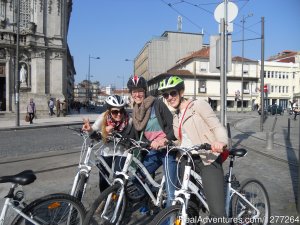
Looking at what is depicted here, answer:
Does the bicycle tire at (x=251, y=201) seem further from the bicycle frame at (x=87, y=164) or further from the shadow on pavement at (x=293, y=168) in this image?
the shadow on pavement at (x=293, y=168)

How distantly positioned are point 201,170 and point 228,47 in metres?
6.27

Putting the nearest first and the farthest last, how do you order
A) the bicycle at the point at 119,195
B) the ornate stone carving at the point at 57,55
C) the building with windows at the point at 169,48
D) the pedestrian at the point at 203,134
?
the pedestrian at the point at 203,134 < the bicycle at the point at 119,195 < the ornate stone carving at the point at 57,55 < the building with windows at the point at 169,48

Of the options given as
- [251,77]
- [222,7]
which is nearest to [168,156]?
[222,7]

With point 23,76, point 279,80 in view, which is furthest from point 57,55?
point 279,80

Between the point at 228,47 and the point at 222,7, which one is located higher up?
the point at 222,7

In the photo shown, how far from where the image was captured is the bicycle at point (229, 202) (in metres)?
3.27

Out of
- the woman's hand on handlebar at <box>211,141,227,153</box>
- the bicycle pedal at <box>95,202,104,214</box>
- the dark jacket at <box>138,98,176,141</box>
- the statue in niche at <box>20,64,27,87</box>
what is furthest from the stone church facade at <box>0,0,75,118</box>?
the woman's hand on handlebar at <box>211,141,227,153</box>

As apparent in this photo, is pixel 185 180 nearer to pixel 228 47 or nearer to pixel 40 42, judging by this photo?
pixel 228 47

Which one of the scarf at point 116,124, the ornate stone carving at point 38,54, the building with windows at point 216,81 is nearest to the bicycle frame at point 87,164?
the scarf at point 116,124

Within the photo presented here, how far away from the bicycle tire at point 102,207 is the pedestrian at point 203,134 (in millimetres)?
909

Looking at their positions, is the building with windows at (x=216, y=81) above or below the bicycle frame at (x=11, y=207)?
above

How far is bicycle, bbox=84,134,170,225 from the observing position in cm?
374

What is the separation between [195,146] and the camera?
3365mm

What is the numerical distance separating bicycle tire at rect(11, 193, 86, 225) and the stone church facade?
30.3m
